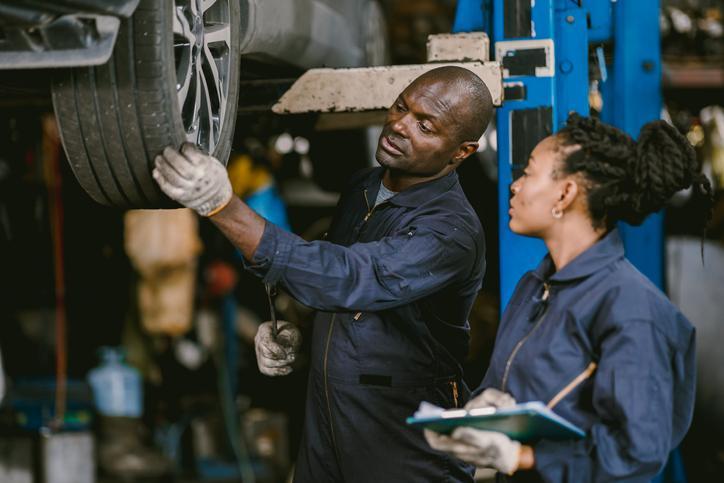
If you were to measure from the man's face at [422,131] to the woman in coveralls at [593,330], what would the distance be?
53cm

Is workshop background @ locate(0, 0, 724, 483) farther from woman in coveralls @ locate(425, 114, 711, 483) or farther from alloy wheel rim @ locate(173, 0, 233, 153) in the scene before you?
woman in coveralls @ locate(425, 114, 711, 483)

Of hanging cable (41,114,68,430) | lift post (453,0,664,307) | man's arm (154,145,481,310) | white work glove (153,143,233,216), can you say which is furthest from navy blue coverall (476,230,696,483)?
hanging cable (41,114,68,430)

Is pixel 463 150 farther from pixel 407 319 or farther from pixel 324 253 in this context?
pixel 324 253

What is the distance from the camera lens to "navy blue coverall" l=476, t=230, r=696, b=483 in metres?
1.91

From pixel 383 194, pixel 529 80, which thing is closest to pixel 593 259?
pixel 383 194

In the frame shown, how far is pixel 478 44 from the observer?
3.15m

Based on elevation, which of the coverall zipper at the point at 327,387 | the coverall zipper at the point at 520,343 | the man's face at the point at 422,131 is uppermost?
the man's face at the point at 422,131

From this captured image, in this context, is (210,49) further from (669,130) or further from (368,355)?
(669,130)

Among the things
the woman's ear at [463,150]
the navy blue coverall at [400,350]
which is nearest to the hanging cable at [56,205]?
the navy blue coverall at [400,350]

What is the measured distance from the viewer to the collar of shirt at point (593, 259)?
6.82 ft

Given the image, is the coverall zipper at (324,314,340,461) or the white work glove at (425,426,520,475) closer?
the white work glove at (425,426,520,475)

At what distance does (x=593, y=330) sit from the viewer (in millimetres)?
2014

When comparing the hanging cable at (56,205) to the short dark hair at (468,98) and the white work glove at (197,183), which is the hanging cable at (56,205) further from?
the white work glove at (197,183)

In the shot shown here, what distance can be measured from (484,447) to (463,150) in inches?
43.9
